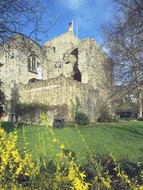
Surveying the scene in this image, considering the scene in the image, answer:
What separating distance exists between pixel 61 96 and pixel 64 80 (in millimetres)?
1607

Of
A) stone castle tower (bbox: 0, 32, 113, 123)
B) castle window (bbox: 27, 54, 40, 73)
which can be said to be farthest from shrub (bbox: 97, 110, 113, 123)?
castle window (bbox: 27, 54, 40, 73)

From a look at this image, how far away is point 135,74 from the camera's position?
620 inches

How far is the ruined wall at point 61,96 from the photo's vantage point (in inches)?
1044

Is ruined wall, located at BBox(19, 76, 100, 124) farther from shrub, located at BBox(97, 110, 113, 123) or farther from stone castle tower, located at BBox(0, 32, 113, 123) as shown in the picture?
shrub, located at BBox(97, 110, 113, 123)

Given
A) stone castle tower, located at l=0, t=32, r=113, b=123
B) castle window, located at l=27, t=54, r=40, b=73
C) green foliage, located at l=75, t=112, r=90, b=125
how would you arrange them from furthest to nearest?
castle window, located at l=27, t=54, r=40, b=73 → stone castle tower, located at l=0, t=32, r=113, b=123 → green foliage, located at l=75, t=112, r=90, b=125

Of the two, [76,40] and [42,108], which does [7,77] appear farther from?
[76,40]

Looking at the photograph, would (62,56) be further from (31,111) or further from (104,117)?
(31,111)

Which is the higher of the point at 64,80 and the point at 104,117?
the point at 64,80

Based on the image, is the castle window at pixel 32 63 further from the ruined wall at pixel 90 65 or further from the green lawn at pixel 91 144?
the green lawn at pixel 91 144

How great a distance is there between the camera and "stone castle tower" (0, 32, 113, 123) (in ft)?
88.0

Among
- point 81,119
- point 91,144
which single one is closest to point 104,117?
point 81,119

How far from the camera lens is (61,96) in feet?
88.1

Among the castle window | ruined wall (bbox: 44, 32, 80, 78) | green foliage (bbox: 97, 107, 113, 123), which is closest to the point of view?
green foliage (bbox: 97, 107, 113, 123)

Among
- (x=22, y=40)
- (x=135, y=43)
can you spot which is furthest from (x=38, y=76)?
(x=22, y=40)
